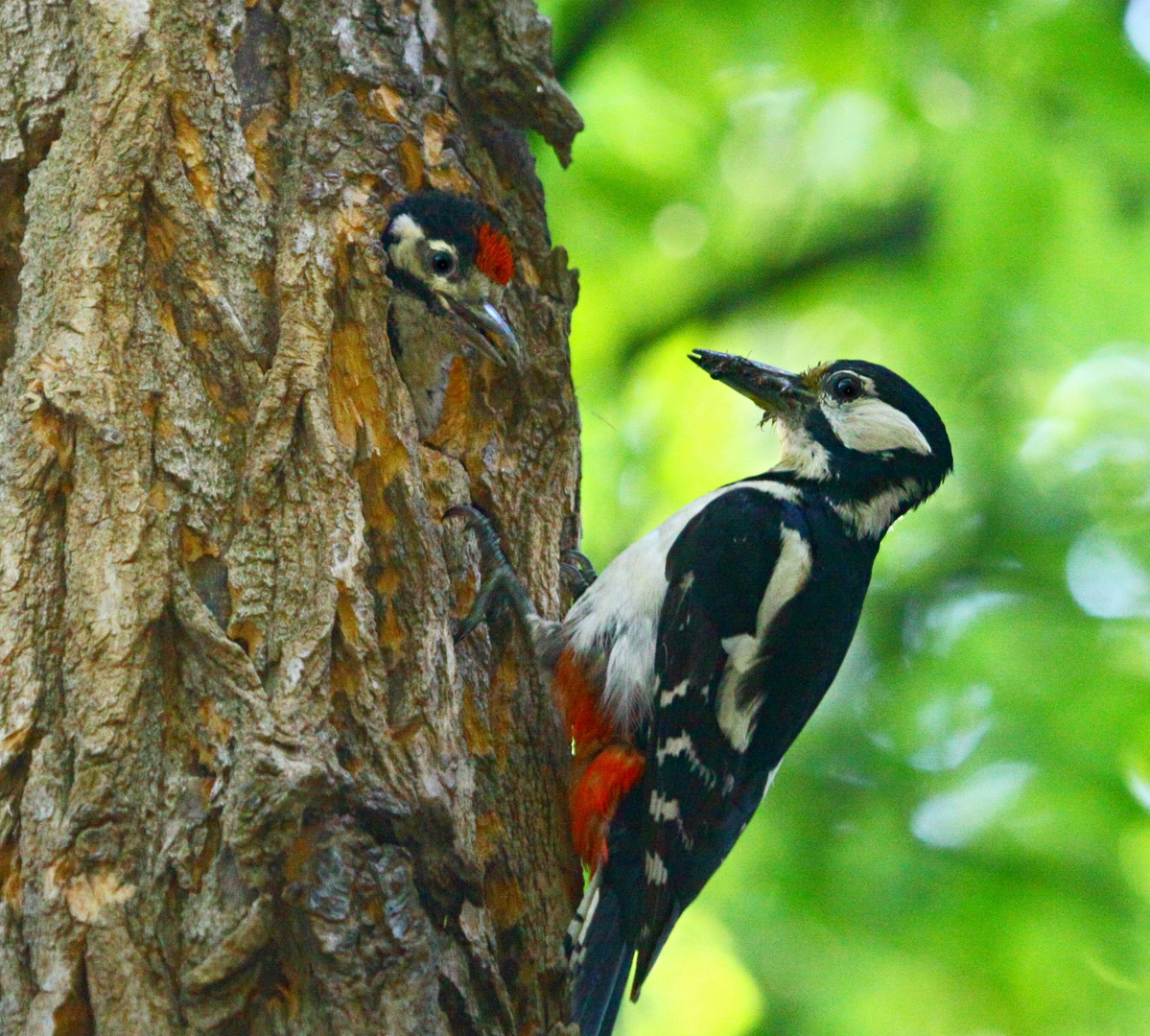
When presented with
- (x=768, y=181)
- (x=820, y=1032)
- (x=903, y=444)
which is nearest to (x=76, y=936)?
(x=903, y=444)

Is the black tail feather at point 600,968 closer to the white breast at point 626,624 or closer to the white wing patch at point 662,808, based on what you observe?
the white wing patch at point 662,808

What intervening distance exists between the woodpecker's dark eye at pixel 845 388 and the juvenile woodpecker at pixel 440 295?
105cm

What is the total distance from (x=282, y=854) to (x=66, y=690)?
427 mm

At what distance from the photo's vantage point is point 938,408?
4.67 meters

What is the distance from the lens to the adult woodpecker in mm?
2406

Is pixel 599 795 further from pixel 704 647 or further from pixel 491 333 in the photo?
pixel 491 333

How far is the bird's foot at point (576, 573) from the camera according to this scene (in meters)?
2.95

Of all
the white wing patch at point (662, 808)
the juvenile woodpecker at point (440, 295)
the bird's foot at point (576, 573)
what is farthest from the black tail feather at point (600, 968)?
the juvenile woodpecker at point (440, 295)

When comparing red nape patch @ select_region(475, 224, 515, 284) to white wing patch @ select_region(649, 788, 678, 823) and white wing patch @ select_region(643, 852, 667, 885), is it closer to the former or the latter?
white wing patch @ select_region(649, 788, 678, 823)

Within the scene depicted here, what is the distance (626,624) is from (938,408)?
237 centimetres

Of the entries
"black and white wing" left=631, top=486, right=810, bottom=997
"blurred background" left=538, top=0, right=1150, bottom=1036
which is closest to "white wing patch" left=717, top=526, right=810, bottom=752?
"black and white wing" left=631, top=486, right=810, bottom=997

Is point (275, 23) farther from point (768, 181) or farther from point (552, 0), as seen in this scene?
point (768, 181)

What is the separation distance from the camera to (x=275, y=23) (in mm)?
2432

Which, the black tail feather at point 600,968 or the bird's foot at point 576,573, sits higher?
the bird's foot at point 576,573
